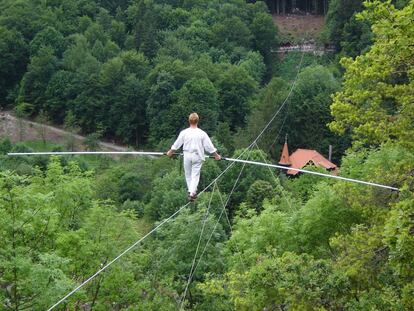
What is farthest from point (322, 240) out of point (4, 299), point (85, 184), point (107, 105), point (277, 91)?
point (107, 105)

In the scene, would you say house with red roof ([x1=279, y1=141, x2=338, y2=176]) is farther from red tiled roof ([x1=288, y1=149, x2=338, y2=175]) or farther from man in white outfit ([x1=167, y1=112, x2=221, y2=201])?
man in white outfit ([x1=167, y1=112, x2=221, y2=201])

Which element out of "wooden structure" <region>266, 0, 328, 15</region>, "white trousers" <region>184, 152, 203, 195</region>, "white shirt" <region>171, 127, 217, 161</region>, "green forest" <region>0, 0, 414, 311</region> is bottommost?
"green forest" <region>0, 0, 414, 311</region>

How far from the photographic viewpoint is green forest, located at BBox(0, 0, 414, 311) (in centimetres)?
1131

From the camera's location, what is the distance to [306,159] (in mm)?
45969

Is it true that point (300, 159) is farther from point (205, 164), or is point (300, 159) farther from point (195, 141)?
point (195, 141)

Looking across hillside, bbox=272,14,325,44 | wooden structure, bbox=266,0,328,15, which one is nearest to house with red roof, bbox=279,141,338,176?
hillside, bbox=272,14,325,44

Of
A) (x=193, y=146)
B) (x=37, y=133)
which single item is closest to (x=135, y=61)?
(x=37, y=133)

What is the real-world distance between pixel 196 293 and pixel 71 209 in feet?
14.6

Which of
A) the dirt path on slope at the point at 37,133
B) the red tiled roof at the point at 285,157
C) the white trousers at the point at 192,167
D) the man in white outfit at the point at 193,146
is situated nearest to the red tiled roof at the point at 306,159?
the red tiled roof at the point at 285,157

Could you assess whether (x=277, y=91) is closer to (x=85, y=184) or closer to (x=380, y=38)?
(x=85, y=184)

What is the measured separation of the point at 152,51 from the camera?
69875mm

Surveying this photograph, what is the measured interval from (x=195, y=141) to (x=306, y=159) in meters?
35.1

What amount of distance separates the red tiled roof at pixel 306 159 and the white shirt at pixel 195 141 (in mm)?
33511

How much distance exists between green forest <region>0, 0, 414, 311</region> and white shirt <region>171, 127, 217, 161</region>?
6.53 feet
